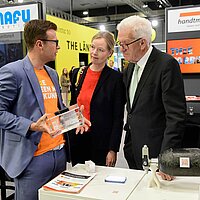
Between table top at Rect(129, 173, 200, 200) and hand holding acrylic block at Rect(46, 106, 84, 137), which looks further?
hand holding acrylic block at Rect(46, 106, 84, 137)

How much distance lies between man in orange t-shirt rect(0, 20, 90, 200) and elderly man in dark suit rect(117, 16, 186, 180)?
500 millimetres

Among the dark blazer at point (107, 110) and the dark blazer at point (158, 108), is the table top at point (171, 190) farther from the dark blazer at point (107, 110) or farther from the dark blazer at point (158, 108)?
the dark blazer at point (107, 110)

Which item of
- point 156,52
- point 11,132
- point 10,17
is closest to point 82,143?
point 11,132

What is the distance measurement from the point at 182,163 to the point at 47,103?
890 mm

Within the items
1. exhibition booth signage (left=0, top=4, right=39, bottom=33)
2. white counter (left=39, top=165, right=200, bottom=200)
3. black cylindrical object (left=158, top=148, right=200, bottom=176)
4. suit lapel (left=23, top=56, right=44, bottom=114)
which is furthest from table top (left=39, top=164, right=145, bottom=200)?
exhibition booth signage (left=0, top=4, right=39, bottom=33)

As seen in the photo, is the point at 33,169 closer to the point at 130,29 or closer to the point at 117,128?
the point at 117,128

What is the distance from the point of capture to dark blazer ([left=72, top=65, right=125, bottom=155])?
2223mm

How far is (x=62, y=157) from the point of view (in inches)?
76.0

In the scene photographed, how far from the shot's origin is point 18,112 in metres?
1.76

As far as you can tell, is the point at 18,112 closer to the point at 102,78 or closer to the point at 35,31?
the point at 35,31

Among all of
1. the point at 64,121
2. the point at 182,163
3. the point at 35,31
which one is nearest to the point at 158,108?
the point at 182,163

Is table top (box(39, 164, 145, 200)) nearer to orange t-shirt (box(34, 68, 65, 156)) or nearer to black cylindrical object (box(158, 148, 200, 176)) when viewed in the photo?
black cylindrical object (box(158, 148, 200, 176))

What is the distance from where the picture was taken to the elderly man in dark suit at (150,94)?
5.68 feet

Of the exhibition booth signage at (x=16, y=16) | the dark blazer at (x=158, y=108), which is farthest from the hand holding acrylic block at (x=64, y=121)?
the exhibition booth signage at (x=16, y=16)
